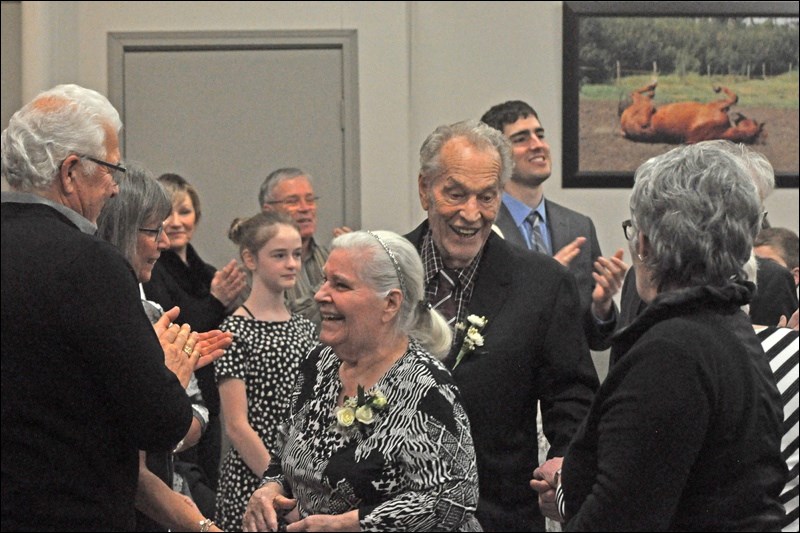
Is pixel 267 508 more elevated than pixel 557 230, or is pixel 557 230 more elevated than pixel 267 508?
pixel 557 230

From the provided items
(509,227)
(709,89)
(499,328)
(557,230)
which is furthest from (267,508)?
(709,89)

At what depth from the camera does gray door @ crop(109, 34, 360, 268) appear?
6.87 metres

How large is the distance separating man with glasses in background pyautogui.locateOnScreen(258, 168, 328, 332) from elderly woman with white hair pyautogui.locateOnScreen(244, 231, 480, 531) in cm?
203

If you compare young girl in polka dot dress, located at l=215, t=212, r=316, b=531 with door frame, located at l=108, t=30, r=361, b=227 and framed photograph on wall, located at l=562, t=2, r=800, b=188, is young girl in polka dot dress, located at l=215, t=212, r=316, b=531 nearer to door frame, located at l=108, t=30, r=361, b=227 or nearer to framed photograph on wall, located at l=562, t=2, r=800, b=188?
door frame, located at l=108, t=30, r=361, b=227

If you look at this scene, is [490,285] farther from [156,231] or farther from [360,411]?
[156,231]

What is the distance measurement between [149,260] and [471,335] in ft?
3.03

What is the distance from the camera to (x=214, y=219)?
6906mm

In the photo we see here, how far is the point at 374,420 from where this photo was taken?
303 centimetres

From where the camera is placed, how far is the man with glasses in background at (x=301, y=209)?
5.41m

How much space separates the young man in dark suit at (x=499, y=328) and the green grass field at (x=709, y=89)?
3.34 m

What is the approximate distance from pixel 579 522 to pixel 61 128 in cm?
139

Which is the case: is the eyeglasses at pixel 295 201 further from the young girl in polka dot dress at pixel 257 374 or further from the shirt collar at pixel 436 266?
the shirt collar at pixel 436 266

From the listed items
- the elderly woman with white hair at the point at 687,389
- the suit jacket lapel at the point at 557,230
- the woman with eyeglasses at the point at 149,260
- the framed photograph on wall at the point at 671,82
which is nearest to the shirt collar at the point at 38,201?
the woman with eyeglasses at the point at 149,260

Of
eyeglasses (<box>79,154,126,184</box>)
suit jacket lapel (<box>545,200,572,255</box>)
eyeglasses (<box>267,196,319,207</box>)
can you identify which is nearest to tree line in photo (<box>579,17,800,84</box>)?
suit jacket lapel (<box>545,200,572,255</box>)
